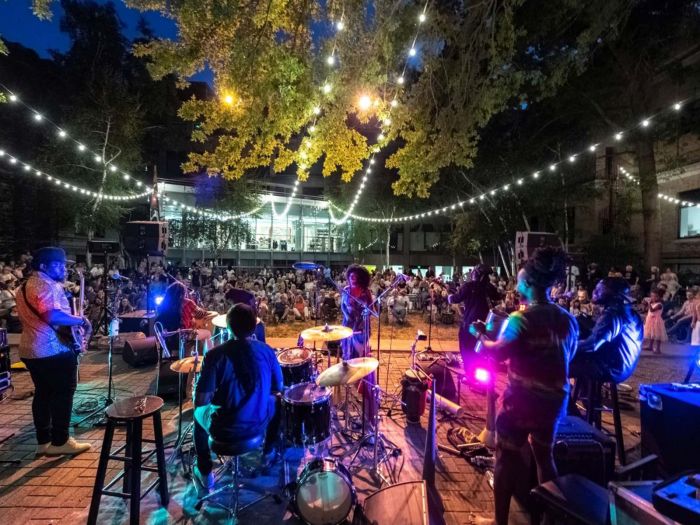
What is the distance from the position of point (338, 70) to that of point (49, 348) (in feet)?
16.7

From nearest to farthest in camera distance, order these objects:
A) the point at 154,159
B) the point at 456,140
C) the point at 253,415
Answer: the point at 253,415 < the point at 456,140 < the point at 154,159

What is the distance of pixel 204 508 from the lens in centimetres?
301

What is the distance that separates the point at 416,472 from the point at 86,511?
121 inches

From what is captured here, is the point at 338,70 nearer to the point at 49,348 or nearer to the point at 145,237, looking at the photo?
the point at 49,348

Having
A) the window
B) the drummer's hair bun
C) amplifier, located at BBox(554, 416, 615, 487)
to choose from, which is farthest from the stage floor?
the window

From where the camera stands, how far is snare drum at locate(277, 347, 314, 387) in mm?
3848

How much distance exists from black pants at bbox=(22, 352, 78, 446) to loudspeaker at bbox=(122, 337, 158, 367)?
287 cm

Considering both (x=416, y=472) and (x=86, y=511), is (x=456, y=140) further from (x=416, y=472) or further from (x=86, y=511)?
(x=86, y=511)

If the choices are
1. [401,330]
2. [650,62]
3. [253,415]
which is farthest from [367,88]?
[650,62]

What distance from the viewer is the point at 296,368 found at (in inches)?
152

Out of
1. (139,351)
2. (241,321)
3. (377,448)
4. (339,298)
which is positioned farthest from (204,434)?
(339,298)

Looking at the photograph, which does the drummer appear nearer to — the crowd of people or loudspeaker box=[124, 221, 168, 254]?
the crowd of people

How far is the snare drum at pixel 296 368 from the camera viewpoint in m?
3.85

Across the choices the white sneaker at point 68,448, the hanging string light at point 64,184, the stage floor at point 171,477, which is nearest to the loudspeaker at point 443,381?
the stage floor at point 171,477
